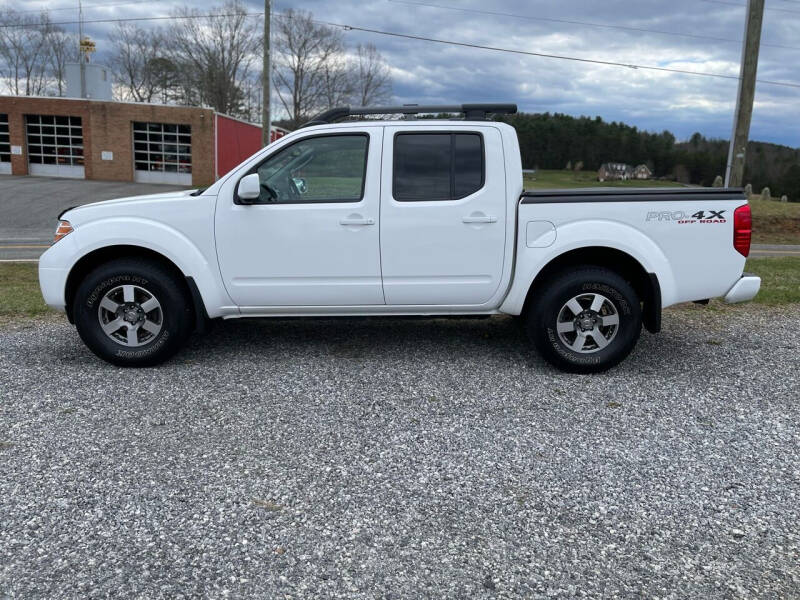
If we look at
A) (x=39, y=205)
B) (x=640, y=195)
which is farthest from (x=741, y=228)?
(x=39, y=205)

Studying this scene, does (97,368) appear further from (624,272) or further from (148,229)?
(624,272)

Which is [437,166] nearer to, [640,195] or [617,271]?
[640,195]

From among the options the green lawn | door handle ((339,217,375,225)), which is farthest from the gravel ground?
the green lawn

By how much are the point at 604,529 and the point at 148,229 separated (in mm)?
3852

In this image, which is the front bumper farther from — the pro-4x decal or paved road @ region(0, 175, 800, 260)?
paved road @ region(0, 175, 800, 260)

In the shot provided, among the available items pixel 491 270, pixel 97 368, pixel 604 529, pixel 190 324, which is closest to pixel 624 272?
pixel 491 270

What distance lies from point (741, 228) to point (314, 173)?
3.25 meters

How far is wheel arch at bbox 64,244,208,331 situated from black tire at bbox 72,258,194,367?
0.04m

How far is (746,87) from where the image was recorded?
40.5ft

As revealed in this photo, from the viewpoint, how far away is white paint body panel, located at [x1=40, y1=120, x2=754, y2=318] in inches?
205

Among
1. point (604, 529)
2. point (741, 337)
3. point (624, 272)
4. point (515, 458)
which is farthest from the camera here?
point (741, 337)

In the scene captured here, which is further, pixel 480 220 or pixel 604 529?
pixel 480 220

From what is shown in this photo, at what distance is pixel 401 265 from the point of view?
527 cm

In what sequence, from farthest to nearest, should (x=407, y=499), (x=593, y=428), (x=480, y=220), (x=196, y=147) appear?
1. (x=196, y=147)
2. (x=480, y=220)
3. (x=593, y=428)
4. (x=407, y=499)
